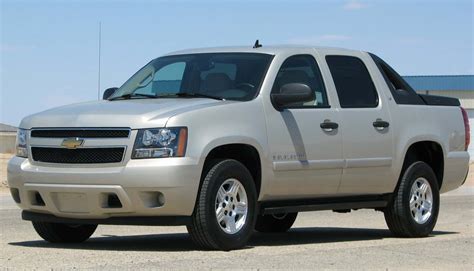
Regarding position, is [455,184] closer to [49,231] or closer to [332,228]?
[332,228]

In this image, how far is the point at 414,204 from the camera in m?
12.2

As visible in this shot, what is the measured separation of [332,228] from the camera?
14.0 meters

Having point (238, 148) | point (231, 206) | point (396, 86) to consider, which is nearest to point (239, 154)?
point (238, 148)

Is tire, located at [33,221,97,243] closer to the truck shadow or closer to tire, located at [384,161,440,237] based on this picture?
the truck shadow

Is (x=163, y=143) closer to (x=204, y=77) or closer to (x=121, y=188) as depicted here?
(x=121, y=188)

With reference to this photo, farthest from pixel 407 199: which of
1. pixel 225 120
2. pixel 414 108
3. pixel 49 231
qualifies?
pixel 49 231

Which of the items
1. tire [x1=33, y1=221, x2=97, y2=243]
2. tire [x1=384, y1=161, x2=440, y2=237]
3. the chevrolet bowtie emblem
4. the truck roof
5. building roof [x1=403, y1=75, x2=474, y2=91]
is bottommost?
building roof [x1=403, y1=75, x2=474, y2=91]

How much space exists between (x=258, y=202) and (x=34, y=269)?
9.09 feet

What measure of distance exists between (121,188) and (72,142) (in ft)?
2.28

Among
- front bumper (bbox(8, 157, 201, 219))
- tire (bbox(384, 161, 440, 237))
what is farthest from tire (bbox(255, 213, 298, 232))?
front bumper (bbox(8, 157, 201, 219))

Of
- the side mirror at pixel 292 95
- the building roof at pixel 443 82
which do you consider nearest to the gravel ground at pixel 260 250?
the side mirror at pixel 292 95

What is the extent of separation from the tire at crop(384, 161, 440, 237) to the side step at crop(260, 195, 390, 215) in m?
0.17

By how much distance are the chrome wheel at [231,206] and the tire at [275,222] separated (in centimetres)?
289

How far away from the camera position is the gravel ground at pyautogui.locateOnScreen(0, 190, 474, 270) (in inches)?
354
